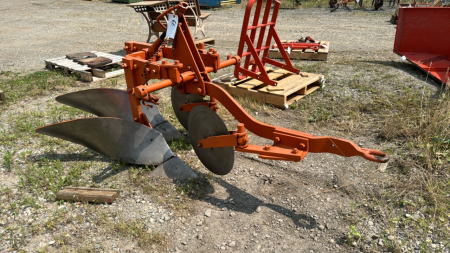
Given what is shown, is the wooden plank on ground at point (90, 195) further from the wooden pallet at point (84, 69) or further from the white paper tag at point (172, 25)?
the wooden pallet at point (84, 69)

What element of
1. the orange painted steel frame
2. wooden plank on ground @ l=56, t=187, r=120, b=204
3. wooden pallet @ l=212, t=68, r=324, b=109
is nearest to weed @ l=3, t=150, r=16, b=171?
wooden plank on ground @ l=56, t=187, r=120, b=204

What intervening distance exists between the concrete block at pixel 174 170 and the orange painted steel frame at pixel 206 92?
404 mm

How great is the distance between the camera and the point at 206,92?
347 cm

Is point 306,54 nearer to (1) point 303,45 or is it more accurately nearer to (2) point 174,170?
(1) point 303,45

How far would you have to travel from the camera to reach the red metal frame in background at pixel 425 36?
20.9 ft

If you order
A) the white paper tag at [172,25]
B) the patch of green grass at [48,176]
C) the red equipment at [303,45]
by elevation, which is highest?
the white paper tag at [172,25]

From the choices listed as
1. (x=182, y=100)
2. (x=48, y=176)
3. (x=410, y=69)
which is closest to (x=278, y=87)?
(x=182, y=100)

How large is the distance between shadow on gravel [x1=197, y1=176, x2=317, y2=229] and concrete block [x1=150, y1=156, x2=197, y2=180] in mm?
372

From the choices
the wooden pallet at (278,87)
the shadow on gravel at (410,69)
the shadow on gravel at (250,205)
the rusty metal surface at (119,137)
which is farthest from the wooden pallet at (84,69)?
the shadow on gravel at (410,69)

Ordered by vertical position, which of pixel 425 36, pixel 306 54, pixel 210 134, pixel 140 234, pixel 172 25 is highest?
pixel 172 25

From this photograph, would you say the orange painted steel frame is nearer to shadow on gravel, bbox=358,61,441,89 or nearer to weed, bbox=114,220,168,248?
weed, bbox=114,220,168,248

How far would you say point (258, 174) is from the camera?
12.3 feet

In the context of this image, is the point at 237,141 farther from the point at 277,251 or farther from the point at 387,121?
the point at 387,121

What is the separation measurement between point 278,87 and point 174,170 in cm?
252
